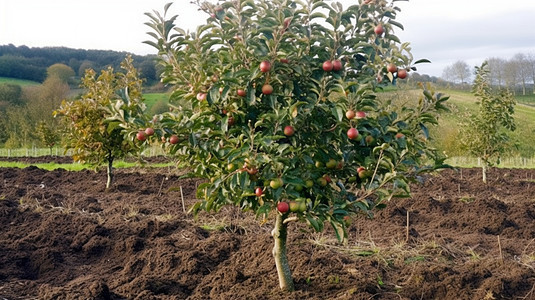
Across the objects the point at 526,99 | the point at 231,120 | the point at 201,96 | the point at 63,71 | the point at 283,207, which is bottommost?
the point at 526,99

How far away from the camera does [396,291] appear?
4.87 metres

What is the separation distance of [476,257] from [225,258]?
311 centimetres

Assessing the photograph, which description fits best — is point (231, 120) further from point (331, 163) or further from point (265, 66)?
point (331, 163)

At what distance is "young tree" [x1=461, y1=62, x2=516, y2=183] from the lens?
13.8m

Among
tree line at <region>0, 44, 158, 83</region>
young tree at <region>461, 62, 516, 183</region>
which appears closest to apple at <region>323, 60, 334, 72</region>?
young tree at <region>461, 62, 516, 183</region>

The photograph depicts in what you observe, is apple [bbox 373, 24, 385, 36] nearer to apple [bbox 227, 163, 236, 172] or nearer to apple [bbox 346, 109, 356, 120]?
apple [bbox 346, 109, 356, 120]

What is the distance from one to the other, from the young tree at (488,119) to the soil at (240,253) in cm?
465

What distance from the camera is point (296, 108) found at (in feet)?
11.4

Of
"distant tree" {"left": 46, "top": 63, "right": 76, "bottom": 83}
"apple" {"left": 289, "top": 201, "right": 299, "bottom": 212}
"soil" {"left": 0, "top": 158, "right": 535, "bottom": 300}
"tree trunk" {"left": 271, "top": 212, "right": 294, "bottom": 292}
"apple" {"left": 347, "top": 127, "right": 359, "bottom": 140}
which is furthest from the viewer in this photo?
"distant tree" {"left": 46, "top": 63, "right": 76, "bottom": 83}

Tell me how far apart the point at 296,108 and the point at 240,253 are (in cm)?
276

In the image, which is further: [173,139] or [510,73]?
[510,73]

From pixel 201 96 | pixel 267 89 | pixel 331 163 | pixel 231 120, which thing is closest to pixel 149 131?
pixel 201 96

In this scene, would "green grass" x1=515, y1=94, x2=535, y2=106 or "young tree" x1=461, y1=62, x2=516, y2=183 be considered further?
"green grass" x1=515, y1=94, x2=535, y2=106

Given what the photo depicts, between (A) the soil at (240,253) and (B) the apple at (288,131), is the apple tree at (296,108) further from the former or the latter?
(A) the soil at (240,253)
